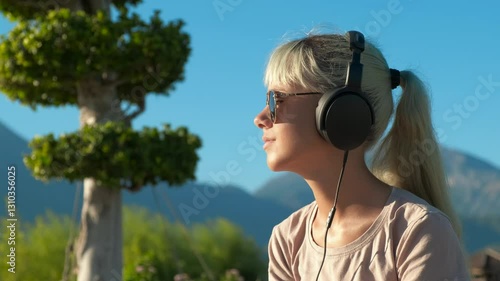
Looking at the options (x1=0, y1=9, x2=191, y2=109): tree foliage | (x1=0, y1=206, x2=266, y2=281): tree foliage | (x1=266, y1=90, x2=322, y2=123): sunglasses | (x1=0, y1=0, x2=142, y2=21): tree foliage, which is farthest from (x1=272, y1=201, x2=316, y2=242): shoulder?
(x1=0, y1=206, x2=266, y2=281): tree foliage

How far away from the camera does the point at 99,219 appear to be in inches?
248

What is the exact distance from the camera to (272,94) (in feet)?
7.06

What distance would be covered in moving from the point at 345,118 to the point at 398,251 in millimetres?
404

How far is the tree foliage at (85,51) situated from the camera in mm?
5871

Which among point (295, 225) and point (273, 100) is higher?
point (273, 100)

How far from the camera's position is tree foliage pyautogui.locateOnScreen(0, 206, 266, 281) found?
948 cm

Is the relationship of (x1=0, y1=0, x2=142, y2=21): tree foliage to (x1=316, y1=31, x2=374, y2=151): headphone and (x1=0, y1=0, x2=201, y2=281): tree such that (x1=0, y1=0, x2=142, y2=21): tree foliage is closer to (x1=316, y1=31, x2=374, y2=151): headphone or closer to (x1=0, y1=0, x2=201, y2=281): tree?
(x1=0, y1=0, x2=201, y2=281): tree

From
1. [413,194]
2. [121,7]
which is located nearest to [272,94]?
[413,194]

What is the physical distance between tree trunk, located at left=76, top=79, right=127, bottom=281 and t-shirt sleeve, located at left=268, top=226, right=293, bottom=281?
409cm

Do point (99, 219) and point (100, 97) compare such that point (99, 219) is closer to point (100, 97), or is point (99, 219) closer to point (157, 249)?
point (100, 97)

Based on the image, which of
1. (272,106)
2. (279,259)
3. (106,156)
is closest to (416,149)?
(272,106)

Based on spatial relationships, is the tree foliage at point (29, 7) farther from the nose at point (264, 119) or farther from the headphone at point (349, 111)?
the headphone at point (349, 111)

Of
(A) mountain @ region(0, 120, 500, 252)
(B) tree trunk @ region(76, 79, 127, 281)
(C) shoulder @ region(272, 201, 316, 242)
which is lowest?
(C) shoulder @ region(272, 201, 316, 242)

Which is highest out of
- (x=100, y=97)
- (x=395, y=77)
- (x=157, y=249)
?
(x=100, y=97)
